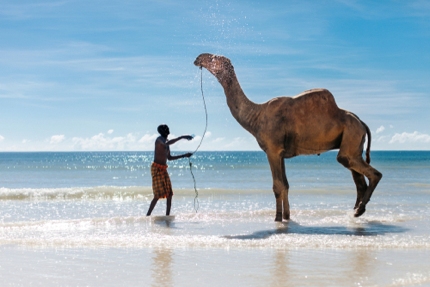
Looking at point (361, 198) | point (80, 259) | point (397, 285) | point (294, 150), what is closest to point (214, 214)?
point (294, 150)

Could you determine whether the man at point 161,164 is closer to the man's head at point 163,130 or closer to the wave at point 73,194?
the man's head at point 163,130

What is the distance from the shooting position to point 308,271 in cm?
601

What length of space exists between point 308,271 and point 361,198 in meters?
4.95

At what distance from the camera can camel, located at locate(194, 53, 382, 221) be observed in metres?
9.64

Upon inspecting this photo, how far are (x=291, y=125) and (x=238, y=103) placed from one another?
1.01 meters

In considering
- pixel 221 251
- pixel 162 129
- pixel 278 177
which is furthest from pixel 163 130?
pixel 221 251

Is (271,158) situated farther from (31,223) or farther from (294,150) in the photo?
(31,223)

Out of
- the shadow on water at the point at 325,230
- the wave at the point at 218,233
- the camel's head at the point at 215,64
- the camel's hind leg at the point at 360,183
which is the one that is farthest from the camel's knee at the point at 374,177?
the camel's head at the point at 215,64

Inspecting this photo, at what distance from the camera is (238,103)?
10086 mm

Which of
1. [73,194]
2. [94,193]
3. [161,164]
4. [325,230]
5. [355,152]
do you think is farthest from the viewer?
[94,193]

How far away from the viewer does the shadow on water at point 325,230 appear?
8.34 meters

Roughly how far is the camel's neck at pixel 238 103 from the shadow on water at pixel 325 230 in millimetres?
1791

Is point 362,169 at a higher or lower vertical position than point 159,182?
higher

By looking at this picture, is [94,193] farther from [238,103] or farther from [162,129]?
[238,103]
